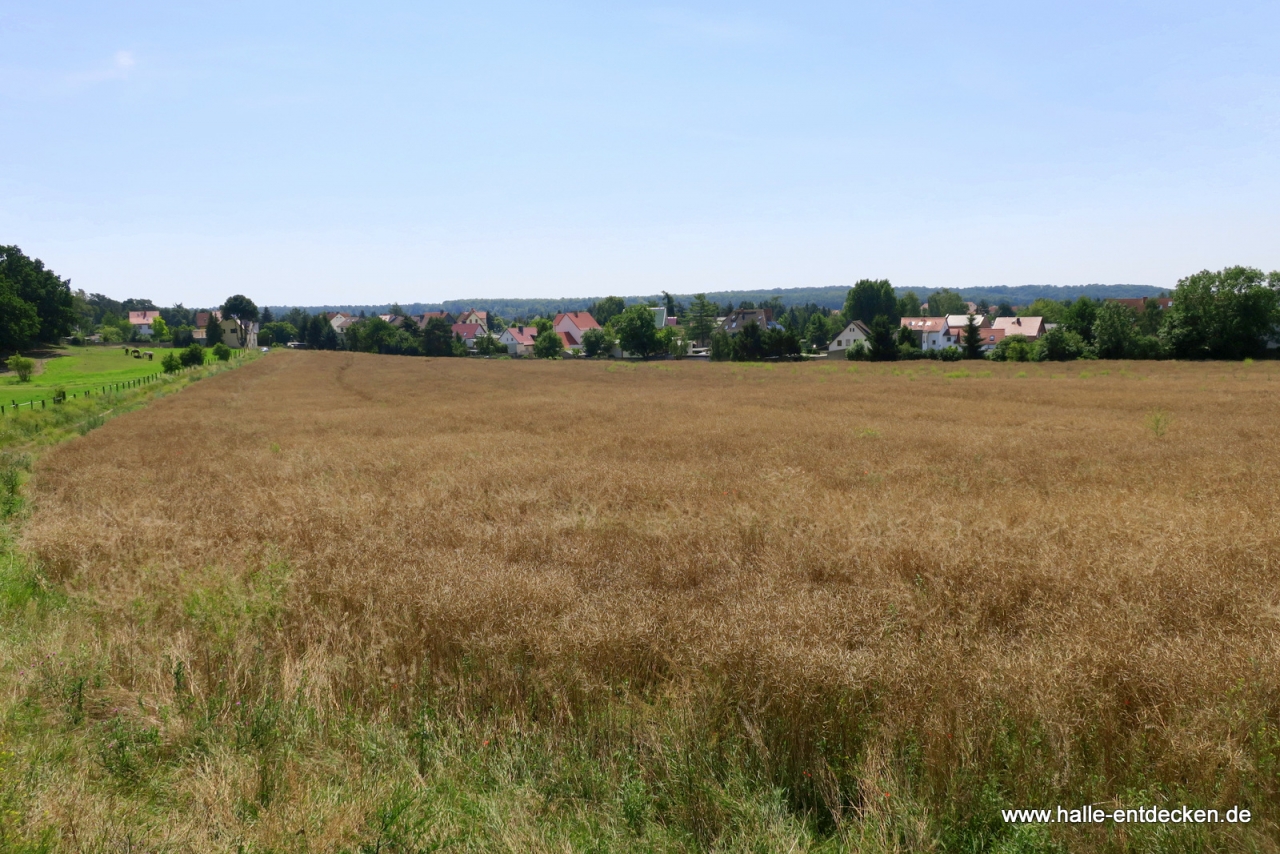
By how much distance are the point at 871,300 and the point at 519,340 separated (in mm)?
77901

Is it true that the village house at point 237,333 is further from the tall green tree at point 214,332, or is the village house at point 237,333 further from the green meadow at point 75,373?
the green meadow at point 75,373

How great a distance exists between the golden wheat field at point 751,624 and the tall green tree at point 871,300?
→ 146m

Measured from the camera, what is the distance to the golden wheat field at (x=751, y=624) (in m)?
4.00

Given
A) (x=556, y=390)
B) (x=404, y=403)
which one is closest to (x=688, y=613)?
(x=404, y=403)

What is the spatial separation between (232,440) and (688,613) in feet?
61.9

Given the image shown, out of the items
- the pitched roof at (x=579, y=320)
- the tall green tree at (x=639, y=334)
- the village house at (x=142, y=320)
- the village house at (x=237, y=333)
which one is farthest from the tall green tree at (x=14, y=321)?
the village house at (x=142, y=320)

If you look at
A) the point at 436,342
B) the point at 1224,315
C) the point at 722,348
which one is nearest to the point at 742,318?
the point at 722,348

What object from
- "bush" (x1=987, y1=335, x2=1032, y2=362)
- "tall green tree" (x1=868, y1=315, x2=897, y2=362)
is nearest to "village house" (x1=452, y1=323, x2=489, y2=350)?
"tall green tree" (x1=868, y1=315, x2=897, y2=362)

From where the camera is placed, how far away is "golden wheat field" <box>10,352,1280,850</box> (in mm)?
4004

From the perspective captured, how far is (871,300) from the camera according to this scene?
15288 centimetres

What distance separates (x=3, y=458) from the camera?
53.7ft

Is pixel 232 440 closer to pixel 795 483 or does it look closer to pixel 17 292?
pixel 795 483

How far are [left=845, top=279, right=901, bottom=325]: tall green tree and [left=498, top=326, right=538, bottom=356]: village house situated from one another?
69.3m

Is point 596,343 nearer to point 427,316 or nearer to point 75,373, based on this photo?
point 427,316
